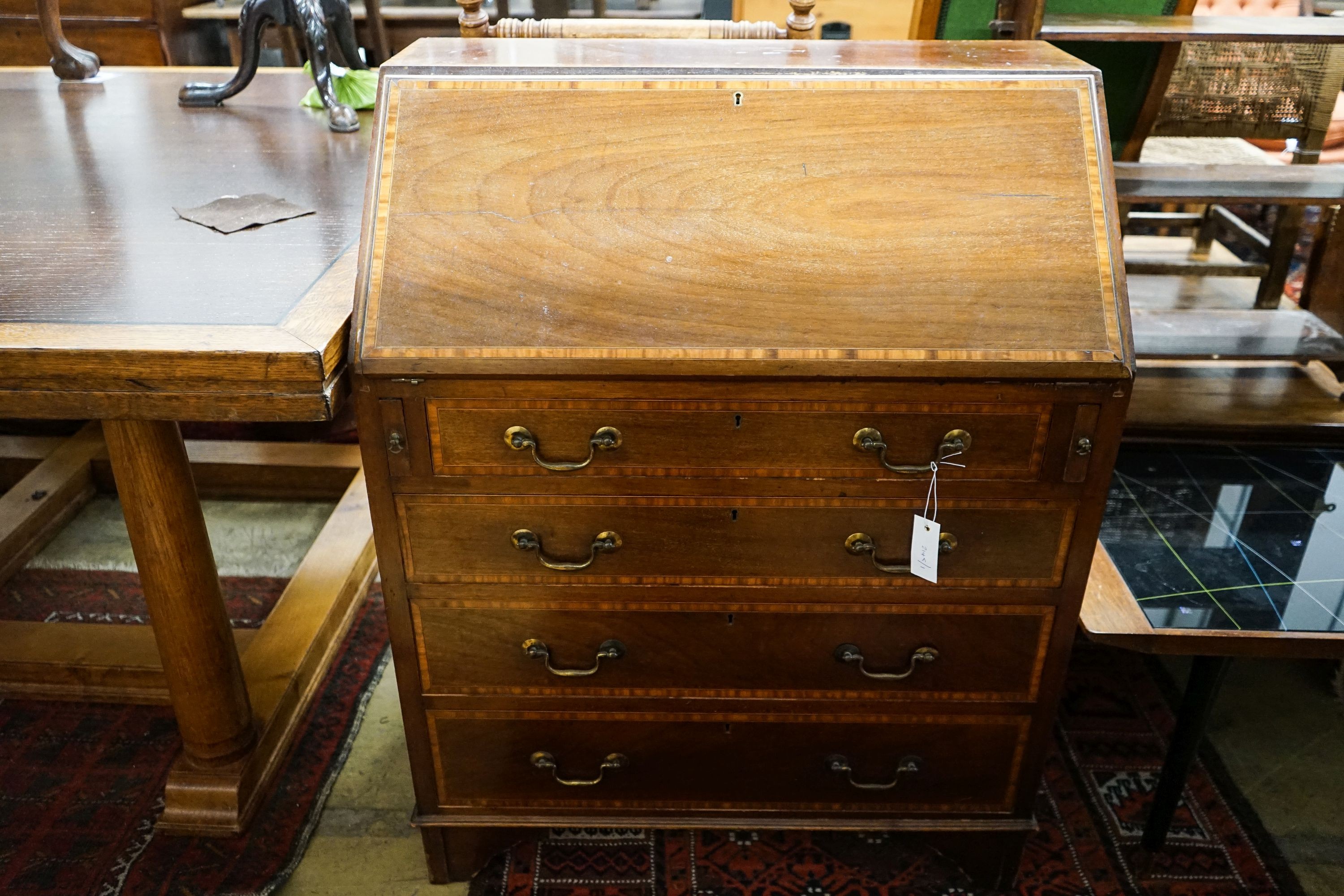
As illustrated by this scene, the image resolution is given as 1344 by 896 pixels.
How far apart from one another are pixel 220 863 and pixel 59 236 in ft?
3.55

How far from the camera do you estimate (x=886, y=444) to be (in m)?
1.25

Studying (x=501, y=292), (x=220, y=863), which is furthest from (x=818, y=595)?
(x=220, y=863)

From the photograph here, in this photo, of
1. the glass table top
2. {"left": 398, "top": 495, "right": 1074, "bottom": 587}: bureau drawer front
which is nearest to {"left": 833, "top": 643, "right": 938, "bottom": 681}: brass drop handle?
{"left": 398, "top": 495, "right": 1074, "bottom": 587}: bureau drawer front

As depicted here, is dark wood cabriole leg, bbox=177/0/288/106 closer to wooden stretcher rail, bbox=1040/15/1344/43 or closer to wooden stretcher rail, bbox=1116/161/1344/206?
wooden stretcher rail, bbox=1040/15/1344/43

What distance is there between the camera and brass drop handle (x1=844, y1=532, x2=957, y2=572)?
1.33m

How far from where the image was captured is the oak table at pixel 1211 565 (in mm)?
1453

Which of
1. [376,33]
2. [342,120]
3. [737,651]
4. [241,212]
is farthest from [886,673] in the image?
[376,33]

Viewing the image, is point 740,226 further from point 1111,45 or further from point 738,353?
point 1111,45

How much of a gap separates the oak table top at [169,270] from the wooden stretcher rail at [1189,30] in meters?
1.27

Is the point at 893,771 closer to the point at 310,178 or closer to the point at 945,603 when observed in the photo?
the point at 945,603

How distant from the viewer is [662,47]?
4.79ft

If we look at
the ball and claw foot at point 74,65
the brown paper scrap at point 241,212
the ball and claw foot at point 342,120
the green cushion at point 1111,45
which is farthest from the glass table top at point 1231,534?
the ball and claw foot at point 74,65

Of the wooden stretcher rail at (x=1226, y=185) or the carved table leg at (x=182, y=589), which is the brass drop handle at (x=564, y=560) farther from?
the wooden stretcher rail at (x=1226, y=185)

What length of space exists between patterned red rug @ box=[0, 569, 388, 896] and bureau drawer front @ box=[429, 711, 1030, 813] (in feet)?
1.42
